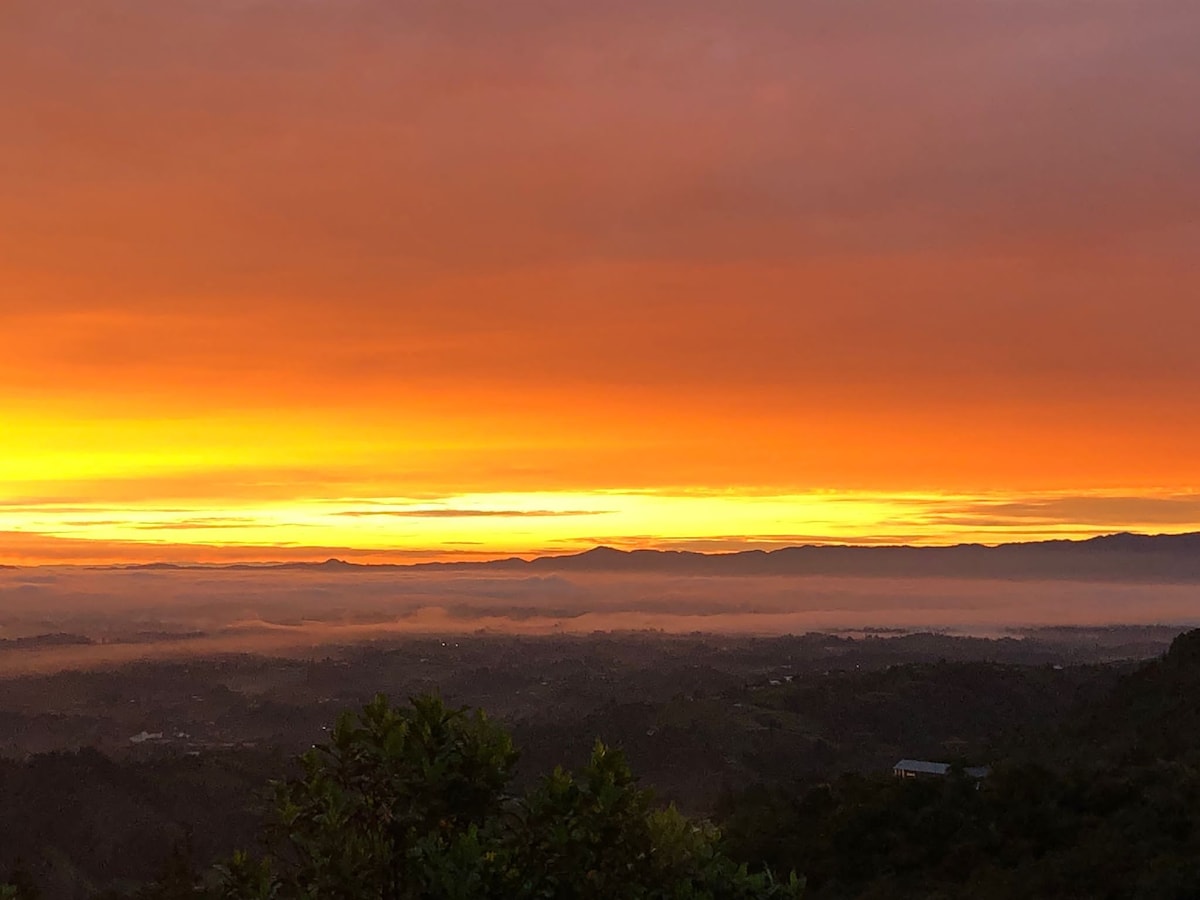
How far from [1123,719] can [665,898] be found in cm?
12050

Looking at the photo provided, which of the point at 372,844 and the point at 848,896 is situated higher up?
the point at 372,844

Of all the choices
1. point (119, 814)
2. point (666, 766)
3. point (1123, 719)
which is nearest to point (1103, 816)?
point (1123, 719)

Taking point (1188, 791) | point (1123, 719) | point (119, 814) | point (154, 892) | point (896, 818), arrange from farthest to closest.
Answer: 1. point (119, 814)
2. point (1123, 719)
3. point (154, 892)
4. point (896, 818)
5. point (1188, 791)

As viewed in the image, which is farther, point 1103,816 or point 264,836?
point 1103,816

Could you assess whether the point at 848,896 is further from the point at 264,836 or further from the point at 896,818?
the point at 264,836

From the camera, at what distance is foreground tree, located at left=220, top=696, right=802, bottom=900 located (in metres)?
22.4

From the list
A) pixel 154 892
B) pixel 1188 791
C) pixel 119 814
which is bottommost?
pixel 119 814

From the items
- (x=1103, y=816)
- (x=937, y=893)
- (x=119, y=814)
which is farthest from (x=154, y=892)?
(x=119, y=814)

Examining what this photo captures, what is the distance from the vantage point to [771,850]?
79125 millimetres

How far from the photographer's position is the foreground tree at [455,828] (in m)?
22.4

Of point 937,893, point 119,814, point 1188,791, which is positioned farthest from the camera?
point 119,814

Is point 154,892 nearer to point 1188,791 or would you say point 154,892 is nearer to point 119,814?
point 1188,791

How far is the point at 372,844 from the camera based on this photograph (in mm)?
22531

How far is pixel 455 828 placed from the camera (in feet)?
77.4
